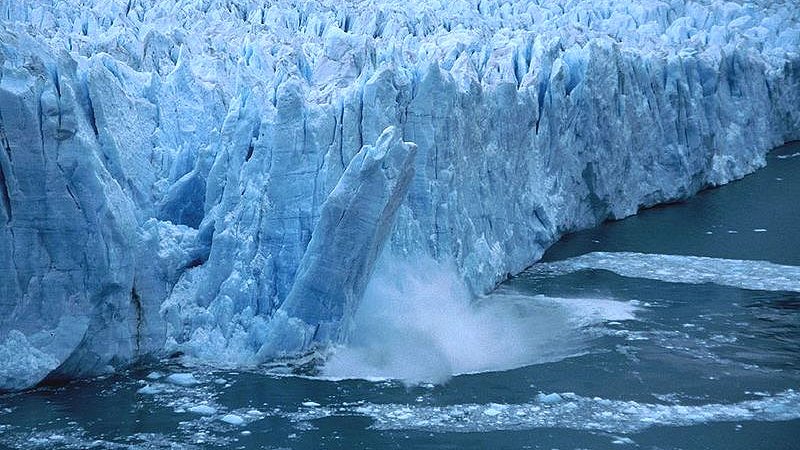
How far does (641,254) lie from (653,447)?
5.48 meters

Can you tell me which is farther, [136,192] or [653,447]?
[136,192]

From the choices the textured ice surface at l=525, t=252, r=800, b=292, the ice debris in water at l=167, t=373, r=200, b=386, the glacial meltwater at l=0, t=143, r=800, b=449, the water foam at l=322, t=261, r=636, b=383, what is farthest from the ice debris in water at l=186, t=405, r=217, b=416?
the textured ice surface at l=525, t=252, r=800, b=292

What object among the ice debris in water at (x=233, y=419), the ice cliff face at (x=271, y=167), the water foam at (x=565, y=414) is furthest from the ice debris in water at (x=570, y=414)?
the ice cliff face at (x=271, y=167)

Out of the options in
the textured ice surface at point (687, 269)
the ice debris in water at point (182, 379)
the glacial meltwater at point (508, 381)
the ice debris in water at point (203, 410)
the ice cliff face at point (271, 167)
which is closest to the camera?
the glacial meltwater at point (508, 381)

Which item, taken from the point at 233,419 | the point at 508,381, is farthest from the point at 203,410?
the point at 508,381

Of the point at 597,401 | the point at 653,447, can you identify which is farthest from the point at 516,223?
the point at 653,447

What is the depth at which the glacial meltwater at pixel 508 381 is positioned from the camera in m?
6.14

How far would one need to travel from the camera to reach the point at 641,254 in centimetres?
1131

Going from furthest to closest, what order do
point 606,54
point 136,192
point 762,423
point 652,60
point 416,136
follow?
point 652,60
point 606,54
point 416,136
point 136,192
point 762,423

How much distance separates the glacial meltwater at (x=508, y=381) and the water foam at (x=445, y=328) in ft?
0.06

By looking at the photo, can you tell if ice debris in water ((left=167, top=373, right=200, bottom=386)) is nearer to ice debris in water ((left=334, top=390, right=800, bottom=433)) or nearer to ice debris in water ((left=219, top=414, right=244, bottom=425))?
ice debris in water ((left=219, top=414, right=244, bottom=425))

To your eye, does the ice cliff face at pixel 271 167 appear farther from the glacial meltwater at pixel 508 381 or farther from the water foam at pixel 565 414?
the water foam at pixel 565 414

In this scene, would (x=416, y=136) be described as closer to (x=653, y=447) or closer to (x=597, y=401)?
(x=597, y=401)

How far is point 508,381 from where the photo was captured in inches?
284
